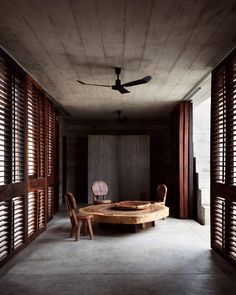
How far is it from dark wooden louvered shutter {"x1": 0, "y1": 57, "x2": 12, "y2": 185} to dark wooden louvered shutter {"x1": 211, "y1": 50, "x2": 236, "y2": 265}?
2.81m

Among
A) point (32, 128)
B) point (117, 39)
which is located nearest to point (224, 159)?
point (117, 39)

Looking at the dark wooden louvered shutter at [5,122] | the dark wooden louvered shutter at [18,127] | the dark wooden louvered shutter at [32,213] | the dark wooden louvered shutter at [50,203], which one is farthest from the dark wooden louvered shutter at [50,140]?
the dark wooden louvered shutter at [5,122]

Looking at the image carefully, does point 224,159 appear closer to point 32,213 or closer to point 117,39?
point 117,39

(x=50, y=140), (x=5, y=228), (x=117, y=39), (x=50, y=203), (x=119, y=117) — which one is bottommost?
(x=50, y=203)

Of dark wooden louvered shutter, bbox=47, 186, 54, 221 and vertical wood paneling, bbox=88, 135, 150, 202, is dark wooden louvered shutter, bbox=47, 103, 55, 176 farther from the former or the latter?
vertical wood paneling, bbox=88, 135, 150, 202

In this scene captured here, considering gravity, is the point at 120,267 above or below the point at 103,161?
below

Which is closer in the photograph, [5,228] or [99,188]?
[5,228]

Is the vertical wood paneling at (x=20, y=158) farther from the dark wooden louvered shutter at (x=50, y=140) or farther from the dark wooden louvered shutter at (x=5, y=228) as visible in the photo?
the dark wooden louvered shutter at (x=50, y=140)

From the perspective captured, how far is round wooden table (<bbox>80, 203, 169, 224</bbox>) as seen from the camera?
5.32 metres

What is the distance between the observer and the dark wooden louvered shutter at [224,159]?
4.07m

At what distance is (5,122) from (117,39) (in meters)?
1.75

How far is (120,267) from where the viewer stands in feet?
12.8

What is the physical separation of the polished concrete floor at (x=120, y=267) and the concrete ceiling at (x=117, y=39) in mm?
2672

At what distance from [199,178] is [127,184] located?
126 inches
